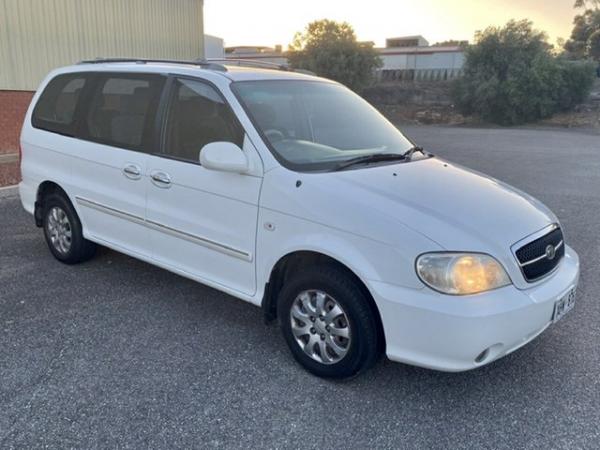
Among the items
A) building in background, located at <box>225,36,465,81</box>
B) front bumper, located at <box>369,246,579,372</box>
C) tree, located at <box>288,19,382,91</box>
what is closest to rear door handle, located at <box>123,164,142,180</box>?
front bumper, located at <box>369,246,579,372</box>

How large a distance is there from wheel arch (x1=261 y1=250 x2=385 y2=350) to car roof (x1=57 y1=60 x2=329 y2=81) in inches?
53.2

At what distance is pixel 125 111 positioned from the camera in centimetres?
417

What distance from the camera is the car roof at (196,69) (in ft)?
12.5

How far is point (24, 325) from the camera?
3789mm

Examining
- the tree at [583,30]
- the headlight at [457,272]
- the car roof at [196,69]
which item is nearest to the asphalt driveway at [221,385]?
the headlight at [457,272]

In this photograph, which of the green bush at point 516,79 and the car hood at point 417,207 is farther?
the green bush at point 516,79

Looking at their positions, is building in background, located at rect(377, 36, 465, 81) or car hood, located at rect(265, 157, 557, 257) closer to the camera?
car hood, located at rect(265, 157, 557, 257)

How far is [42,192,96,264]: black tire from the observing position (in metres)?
4.71

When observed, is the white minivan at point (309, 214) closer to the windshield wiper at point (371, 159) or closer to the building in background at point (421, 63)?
the windshield wiper at point (371, 159)

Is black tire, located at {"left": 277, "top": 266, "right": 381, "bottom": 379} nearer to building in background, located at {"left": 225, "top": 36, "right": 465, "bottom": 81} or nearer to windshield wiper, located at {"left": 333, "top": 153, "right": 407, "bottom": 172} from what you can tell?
windshield wiper, located at {"left": 333, "top": 153, "right": 407, "bottom": 172}

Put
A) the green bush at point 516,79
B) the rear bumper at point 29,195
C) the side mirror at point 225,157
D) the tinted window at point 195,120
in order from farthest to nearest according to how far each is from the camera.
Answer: the green bush at point 516,79, the rear bumper at point 29,195, the tinted window at point 195,120, the side mirror at point 225,157

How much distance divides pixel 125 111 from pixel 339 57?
102 ft

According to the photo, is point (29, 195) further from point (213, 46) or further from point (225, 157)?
point (213, 46)

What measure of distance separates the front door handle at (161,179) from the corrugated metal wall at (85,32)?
8125 mm
